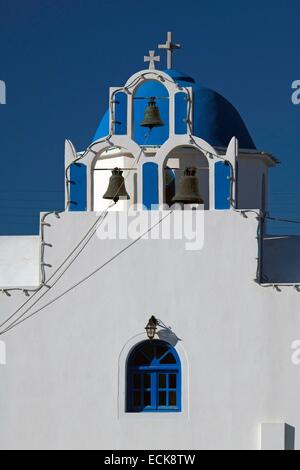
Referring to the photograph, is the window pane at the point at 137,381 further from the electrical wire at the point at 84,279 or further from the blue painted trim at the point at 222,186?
the blue painted trim at the point at 222,186

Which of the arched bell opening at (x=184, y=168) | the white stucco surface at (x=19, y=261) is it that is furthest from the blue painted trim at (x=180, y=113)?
the white stucco surface at (x=19, y=261)

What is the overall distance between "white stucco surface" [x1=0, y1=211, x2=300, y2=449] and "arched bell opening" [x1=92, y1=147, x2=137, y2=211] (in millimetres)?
673

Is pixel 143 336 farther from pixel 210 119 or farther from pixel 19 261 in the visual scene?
pixel 210 119

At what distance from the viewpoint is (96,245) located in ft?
73.4

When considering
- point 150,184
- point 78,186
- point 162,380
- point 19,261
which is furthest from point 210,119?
point 162,380

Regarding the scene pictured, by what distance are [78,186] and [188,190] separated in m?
1.88

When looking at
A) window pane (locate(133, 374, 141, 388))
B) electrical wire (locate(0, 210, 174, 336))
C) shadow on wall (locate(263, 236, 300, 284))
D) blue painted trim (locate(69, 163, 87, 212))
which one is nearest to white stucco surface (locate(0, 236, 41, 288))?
electrical wire (locate(0, 210, 174, 336))

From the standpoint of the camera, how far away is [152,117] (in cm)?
2291

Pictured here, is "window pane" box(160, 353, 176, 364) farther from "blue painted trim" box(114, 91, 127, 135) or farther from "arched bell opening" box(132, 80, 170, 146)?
"arched bell opening" box(132, 80, 170, 146)

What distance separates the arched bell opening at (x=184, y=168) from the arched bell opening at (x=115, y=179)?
1.99ft

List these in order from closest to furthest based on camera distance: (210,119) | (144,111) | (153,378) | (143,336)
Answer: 1. (143,336)
2. (153,378)
3. (144,111)
4. (210,119)

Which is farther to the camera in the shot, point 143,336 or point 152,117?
point 152,117

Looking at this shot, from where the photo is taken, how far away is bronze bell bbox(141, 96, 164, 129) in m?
22.9
